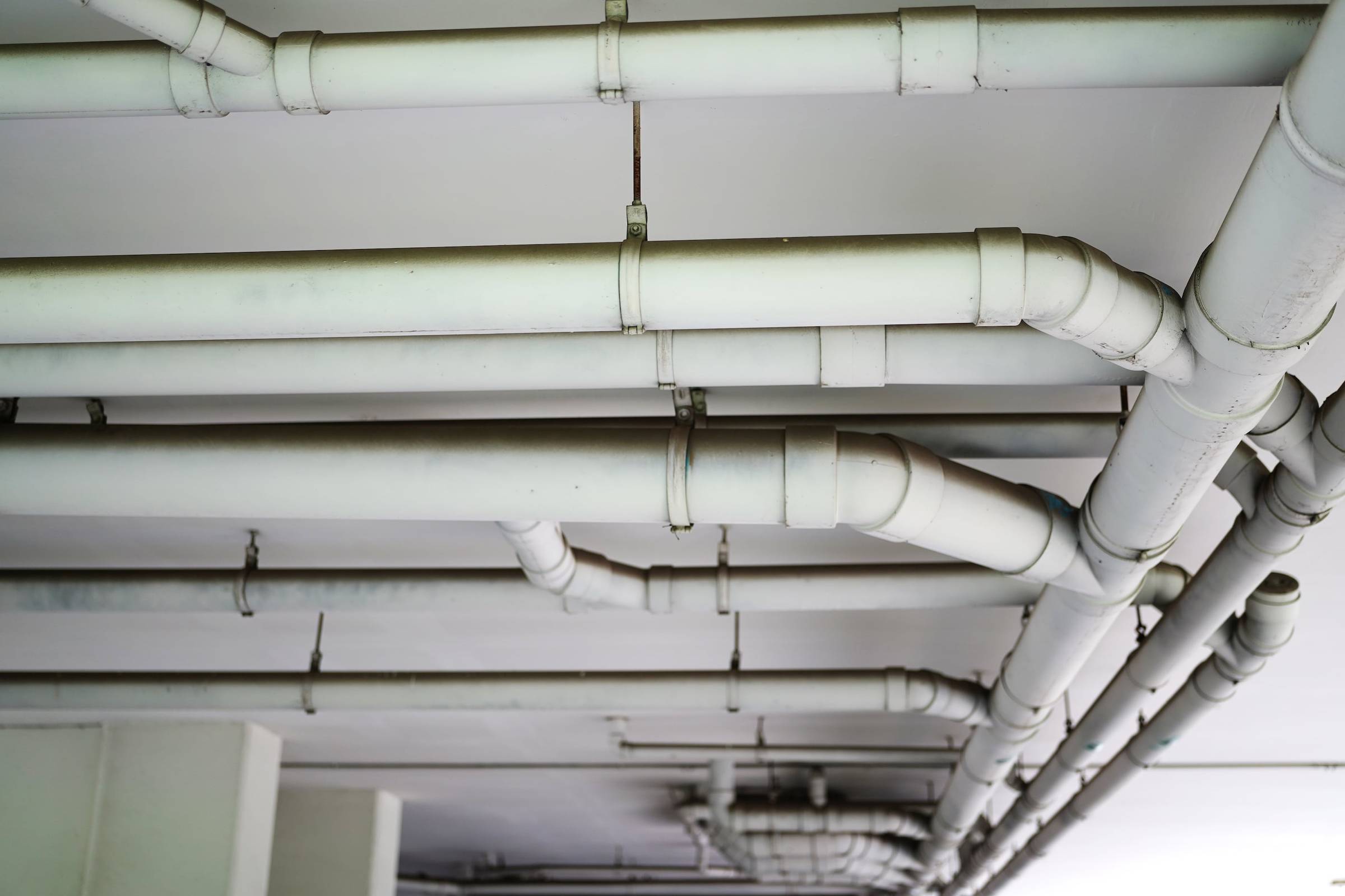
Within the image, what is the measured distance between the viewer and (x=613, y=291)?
2.33 meters

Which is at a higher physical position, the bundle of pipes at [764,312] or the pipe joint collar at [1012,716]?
the bundle of pipes at [764,312]

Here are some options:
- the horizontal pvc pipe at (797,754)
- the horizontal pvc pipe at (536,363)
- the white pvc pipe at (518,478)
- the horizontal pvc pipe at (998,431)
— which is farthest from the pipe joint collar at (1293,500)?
the horizontal pvc pipe at (797,754)

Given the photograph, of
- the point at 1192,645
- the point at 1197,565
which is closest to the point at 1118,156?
the point at 1192,645

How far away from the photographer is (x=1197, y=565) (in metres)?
4.61

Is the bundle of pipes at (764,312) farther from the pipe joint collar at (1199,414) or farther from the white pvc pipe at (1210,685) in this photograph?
the white pvc pipe at (1210,685)

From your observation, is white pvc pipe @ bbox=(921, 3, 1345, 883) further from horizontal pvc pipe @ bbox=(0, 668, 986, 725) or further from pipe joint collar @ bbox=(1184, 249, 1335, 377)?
horizontal pvc pipe @ bbox=(0, 668, 986, 725)

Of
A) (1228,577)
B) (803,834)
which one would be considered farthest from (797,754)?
(1228,577)

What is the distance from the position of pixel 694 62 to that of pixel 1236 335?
3.76 feet

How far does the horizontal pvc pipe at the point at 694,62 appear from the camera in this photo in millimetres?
2072

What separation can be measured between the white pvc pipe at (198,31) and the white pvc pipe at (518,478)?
1.09m

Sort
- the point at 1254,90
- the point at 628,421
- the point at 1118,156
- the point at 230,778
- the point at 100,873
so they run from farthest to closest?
the point at 230,778 < the point at 100,873 < the point at 628,421 < the point at 1118,156 < the point at 1254,90

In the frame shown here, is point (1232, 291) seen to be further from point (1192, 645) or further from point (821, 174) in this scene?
point (1192, 645)

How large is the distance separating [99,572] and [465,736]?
3447 mm

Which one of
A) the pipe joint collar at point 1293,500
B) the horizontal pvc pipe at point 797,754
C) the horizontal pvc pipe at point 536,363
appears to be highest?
the horizontal pvc pipe at point 536,363
